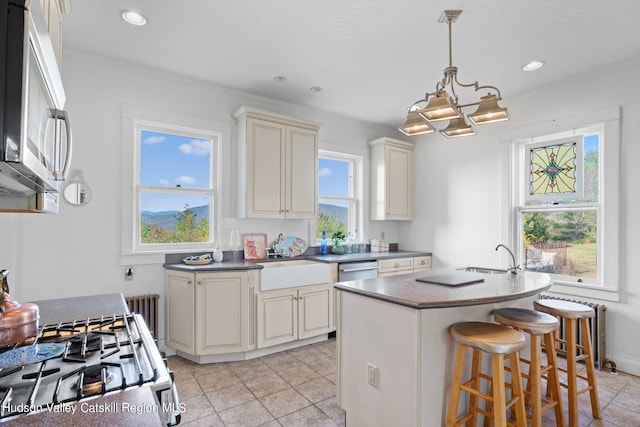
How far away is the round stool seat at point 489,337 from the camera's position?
65.2 inches

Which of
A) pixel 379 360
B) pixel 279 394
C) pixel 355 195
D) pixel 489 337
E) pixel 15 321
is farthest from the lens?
pixel 355 195

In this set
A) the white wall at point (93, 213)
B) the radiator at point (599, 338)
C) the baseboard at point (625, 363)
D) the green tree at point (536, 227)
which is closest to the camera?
the white wall at point (93, 213)

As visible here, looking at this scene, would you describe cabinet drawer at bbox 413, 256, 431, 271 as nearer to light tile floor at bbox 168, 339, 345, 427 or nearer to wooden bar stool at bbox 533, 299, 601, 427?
light tile floor at bbox 168, 339, 345, 427

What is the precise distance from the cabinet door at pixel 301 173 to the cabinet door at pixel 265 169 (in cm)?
8

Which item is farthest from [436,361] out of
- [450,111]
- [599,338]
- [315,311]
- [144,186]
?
[144,186]

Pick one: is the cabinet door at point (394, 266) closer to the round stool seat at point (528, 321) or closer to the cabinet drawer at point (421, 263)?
the cabinet drawer at point (421, 263)

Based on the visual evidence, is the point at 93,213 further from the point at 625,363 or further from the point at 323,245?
the point at 625,363

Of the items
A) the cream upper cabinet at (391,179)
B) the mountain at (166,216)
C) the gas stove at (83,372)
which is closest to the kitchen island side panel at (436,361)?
the gas stove at (83,372)

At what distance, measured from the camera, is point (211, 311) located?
3.06 meters

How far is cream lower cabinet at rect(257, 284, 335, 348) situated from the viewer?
3.25m

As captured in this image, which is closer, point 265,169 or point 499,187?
point 265,169

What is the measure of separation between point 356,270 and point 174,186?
85.4 inches

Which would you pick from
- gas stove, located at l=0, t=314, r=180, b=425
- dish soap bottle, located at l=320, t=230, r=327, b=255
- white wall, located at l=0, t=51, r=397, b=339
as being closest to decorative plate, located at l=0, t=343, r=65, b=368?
gas stove, located at l=0, t=314, r=180, b=425

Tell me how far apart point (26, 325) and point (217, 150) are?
8.82 ft
